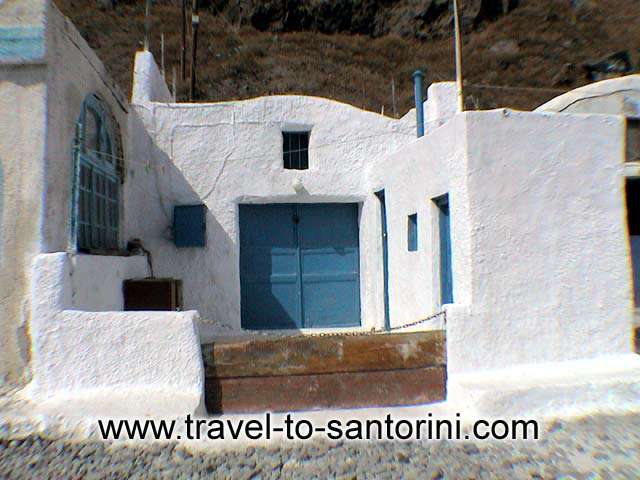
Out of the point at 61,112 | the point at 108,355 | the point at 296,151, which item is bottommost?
the point at 108,355

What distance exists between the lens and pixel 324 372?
3.82 meters

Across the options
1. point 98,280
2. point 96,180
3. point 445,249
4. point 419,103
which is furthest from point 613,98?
point 98,280

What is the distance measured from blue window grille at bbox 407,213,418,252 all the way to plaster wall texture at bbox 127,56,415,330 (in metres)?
1.26

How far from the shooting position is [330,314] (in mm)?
6918

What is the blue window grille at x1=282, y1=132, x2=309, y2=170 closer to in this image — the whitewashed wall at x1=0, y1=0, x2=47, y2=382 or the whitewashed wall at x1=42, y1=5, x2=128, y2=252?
the whitewashed wall at x1=42, y1=5, x2=128, y2=252

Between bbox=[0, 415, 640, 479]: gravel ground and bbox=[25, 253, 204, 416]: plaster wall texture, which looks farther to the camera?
bbox=[25, 253, 204, 416]: plaster wall texture

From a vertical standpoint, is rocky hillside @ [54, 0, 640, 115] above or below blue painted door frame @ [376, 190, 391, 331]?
above

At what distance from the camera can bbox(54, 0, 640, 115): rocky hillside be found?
2102cm

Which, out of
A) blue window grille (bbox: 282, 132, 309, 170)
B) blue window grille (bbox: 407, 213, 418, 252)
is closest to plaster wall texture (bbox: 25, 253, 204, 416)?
blue window grille (bbox: 407, 213, 418, 252)

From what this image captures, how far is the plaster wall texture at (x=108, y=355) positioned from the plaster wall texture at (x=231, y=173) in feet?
9.10

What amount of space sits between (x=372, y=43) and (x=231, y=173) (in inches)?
868

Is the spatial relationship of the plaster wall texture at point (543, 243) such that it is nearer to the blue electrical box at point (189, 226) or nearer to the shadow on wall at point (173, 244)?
the shadow on wall at point (173, 244)

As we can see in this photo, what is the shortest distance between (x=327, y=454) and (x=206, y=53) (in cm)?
2254

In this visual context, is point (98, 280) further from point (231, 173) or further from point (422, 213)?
point (422, 213)
